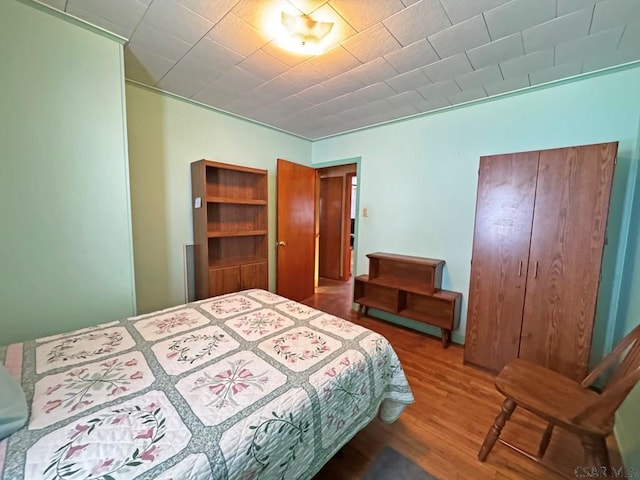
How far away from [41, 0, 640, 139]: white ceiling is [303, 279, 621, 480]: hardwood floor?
246 centimetres

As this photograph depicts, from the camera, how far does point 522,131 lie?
2.26 metres

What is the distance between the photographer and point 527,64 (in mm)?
1856

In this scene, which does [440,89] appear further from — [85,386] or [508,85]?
[85,386]

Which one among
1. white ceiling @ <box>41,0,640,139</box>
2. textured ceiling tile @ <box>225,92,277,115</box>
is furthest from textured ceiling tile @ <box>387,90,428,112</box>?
textured ceiling tile @ <box>225,92,277,115</box>

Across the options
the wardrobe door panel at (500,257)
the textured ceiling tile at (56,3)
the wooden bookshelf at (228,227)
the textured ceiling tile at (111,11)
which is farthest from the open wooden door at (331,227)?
the textured ceiling tile at (56,3)

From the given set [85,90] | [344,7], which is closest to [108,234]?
[85,90]

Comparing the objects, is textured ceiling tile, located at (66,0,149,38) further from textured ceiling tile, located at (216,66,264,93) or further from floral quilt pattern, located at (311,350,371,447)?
floral quilt pattern, located at (311,350,371,447)

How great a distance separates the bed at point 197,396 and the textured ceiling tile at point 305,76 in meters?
1.91

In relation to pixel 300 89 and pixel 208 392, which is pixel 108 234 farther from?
pixel 300 89

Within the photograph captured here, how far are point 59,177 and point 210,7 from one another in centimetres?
138

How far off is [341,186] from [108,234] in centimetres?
398

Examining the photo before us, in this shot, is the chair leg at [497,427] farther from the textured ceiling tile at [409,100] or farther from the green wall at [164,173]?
the green wall at [164,173]

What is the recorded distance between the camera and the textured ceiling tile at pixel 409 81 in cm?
203

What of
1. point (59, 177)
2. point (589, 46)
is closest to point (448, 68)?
point (589, 46)
